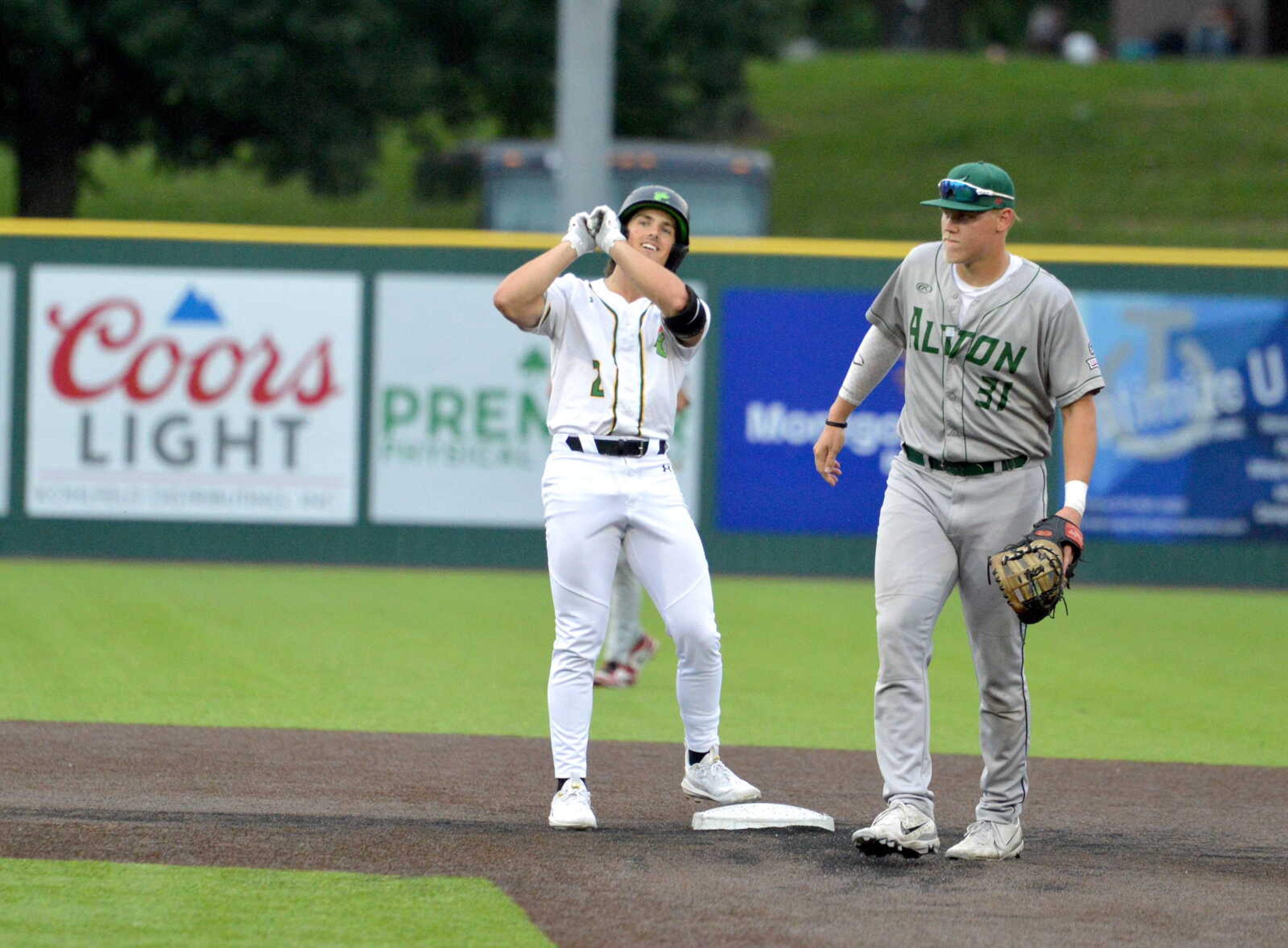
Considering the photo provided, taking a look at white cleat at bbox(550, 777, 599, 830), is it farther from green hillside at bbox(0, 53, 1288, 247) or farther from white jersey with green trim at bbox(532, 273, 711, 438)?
green hillside at bbox(0, 53, 1288, 247)

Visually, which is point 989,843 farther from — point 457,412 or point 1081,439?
point 457,412

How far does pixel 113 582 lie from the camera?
12797 millimetres

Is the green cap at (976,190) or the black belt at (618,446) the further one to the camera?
the black belt at (618,446)

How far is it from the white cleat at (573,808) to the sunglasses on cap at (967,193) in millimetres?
2093

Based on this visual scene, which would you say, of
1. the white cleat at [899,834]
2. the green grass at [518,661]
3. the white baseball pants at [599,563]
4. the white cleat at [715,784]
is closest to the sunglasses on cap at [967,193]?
the white baseball pants at [599,563]

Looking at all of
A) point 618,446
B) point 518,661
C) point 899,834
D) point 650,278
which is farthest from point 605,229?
point 518,661

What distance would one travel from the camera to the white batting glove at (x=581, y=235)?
5.87 meters

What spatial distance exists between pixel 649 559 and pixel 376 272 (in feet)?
27.2

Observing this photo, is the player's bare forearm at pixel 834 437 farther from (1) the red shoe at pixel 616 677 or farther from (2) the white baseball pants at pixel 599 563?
(1) the red shoe at pixel 616 677

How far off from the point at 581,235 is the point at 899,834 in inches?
78.4

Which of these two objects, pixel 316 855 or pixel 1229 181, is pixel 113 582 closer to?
pixel 316 855

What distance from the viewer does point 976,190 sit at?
18.9 feet

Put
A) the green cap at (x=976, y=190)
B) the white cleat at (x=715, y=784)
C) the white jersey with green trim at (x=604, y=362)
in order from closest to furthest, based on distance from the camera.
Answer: the green cap at (x=976, y=190)
the white jersey with green trim at (x=604, y=362)
the white cleat at (x=715, y=784)

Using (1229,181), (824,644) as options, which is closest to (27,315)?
(824,644)
